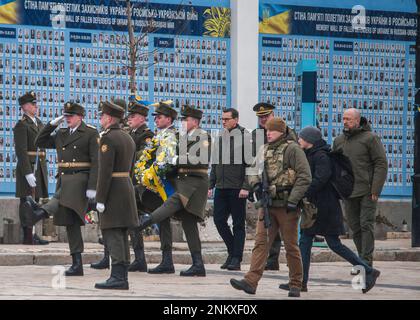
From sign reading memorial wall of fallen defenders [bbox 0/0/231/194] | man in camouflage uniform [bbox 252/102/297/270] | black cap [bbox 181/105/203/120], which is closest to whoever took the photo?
black cap [bbox 181/105/203/120]

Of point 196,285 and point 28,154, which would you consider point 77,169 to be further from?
point 28,154

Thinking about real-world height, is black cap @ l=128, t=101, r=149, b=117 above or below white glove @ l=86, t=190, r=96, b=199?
above

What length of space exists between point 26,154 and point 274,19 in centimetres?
530

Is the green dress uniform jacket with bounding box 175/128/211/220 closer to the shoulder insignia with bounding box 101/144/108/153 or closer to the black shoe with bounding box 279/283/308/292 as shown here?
the black shoe with bounding box 279/283/308/292

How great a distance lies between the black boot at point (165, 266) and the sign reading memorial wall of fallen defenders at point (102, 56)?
485 centimetres

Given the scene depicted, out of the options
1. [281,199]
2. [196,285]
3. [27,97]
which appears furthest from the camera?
[27,97]

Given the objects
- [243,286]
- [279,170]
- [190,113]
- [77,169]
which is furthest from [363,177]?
[77,169]

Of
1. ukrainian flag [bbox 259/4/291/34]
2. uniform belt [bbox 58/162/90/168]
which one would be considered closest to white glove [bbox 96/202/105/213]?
uniform belt [bbox 58/162/90/168]

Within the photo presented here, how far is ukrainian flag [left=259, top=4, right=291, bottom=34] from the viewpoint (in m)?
22.5

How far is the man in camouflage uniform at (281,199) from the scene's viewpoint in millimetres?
13961

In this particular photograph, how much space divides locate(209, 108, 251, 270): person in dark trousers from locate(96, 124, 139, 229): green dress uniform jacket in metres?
3.45

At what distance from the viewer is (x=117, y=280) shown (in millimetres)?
14273
